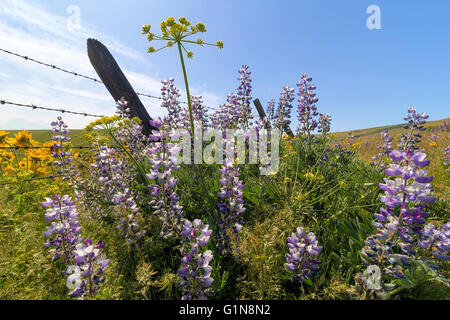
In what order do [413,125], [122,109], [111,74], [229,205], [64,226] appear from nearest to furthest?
[64,226], [229,205], [413,125], [122,109], [111,74]

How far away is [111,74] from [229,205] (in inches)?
195

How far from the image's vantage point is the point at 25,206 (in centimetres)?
368

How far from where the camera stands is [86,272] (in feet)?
4.41

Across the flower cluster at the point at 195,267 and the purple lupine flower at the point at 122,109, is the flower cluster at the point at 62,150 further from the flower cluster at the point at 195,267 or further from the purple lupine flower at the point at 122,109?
the flower cluster at the point at 195,267

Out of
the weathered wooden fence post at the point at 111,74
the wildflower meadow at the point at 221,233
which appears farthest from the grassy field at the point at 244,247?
the weathered wooden fence post at the point at 111,74

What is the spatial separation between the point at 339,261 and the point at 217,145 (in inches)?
104

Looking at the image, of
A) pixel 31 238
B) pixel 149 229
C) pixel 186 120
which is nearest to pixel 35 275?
pixel 31 238

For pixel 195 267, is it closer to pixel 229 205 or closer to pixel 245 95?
pixel 229 205

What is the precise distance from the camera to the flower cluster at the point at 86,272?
1304 millimetres

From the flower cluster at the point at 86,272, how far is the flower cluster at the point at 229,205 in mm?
994

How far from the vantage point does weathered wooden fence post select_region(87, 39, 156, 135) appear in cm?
520

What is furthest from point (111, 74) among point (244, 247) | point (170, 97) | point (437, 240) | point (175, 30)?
point (437, 240)

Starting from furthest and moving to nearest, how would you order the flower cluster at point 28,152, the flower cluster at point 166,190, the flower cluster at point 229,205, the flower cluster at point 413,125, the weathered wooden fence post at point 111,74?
1. the weathered wooden fence post at point 111,74
2. the flower cluster at point 28,152
3. the flower cluster at point 413,125
4. the flower cluster at point 229,205
5. the flower cluster at point 166,190
